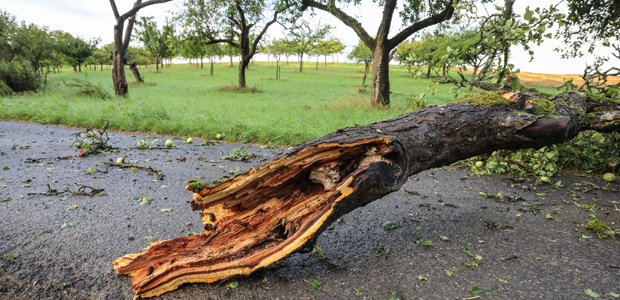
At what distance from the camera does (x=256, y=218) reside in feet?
8.06

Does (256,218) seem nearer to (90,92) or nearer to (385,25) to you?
(385,25)

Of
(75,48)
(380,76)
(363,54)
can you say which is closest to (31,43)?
(75,48)

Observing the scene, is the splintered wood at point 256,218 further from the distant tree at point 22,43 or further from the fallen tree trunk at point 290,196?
the distant tree at point 22,43

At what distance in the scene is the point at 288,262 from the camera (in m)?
2.50

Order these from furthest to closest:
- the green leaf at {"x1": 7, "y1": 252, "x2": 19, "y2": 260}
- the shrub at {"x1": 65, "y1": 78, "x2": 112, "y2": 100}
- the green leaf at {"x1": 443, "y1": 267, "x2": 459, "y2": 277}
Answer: the shrub at {"x1": 65, "y1": 78, "x2": 112, "y2": 100} → the green leaf at {"x1": 7, "y1": 252, "x2": 19, "y2": 260} → the green leaf at {"x1": 443, "y1": 267, "x2": 459, "y2": 277}

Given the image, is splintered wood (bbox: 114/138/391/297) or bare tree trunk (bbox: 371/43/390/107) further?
bare tree trunk (bbox: 371/43/390/107)

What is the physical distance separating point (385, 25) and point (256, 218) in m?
10.1

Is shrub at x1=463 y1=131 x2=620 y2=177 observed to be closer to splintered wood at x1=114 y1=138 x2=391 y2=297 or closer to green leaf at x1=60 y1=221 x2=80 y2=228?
splintered wood at x1=114 y1=138 x2=391 y2=297

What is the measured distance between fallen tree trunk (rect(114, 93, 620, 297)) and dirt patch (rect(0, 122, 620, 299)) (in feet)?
0.55

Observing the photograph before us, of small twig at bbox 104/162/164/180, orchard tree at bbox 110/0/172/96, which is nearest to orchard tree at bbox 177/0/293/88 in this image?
orchard tree at bbox 110/0/172/96

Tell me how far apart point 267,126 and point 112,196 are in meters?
4.16

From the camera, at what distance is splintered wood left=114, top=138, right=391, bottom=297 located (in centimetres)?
211

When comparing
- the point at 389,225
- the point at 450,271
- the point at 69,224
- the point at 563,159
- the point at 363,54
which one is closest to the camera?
the point at 450,271

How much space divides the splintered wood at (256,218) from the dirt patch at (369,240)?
13cm
